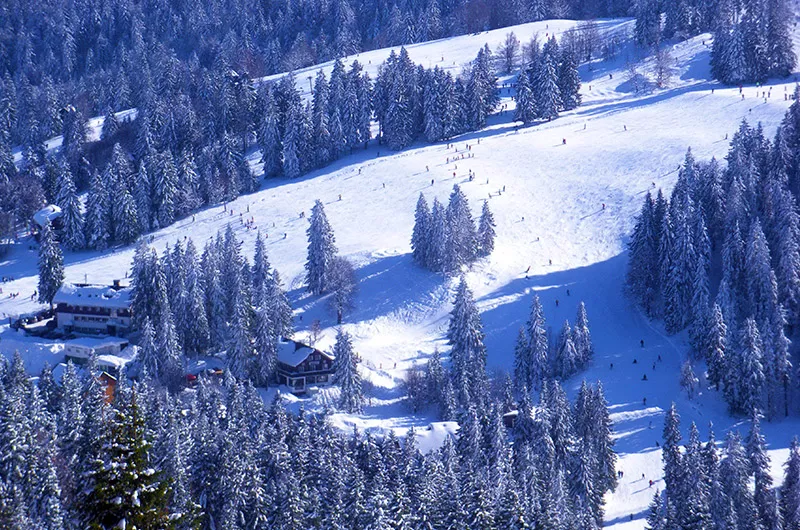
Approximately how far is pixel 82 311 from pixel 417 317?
28.1m

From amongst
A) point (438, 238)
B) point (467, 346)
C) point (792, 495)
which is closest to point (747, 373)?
point (792, 495)

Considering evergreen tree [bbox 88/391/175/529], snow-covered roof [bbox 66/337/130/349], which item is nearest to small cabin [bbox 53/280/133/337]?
snow-covered roof [bbox 66/337/130/349]

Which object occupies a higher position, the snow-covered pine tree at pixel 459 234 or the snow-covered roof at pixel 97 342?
the snow-covered pine tree at pixel 459 234

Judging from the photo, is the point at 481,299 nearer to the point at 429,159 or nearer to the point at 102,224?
the point at 429,159

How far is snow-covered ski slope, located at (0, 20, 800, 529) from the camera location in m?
73.9

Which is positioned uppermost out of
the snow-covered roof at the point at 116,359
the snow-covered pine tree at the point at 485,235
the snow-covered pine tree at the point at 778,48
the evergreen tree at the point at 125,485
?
the evergreen tree at the point at 125,485

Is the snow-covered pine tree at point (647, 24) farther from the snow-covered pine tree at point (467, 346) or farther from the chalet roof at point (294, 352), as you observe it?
the chalet roof at point (294, 352)

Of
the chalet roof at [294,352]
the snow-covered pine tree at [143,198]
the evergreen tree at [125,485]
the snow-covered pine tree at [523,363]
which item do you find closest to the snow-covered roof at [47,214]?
the snow-covered pine tree at [143,198]

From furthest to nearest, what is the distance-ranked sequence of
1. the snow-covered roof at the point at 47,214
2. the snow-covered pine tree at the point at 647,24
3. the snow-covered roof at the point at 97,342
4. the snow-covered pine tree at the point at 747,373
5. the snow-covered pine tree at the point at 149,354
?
the snow-covered pine tree at the point at 647,24 → the snow-covered roof at the point at 47,214 → the snow-covered roof at the point at 97,342 → the snow-covered pine tree at the point at 149,354 → the snow-covered pine tree at the point at 747,373

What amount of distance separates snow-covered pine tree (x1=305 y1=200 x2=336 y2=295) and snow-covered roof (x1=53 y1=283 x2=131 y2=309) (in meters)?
15.2

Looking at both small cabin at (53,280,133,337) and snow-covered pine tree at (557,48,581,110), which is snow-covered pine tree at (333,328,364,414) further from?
snow-covered pine tree at (557,48,581,110)

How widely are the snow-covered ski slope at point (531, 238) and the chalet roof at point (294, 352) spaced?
3.21 metres

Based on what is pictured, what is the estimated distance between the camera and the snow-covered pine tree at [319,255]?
3433 inches

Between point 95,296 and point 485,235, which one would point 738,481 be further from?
point 95,296
